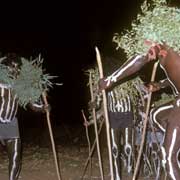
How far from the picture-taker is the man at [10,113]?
908 cm

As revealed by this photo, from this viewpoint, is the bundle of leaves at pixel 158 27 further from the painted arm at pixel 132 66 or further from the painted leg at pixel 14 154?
the painted leg at pixel 14 154

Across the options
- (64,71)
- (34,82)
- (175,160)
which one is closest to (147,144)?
(34,82)

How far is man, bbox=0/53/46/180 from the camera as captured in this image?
9078 millimetres

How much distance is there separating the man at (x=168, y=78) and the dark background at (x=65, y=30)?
20423 millimetres

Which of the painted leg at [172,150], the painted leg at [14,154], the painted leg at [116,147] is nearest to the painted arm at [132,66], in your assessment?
the painted leg at [172,150]

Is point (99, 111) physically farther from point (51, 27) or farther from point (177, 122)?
point (51, 27)

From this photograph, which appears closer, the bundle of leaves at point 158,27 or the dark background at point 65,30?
the bundle of leaves at point 158,27

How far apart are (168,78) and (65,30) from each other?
89.1 feet

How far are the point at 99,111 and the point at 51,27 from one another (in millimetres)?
24766

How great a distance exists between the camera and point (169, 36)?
712 cm

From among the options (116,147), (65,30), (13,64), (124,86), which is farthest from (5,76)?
(65,30)

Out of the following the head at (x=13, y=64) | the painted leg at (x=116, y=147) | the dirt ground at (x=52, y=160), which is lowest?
the dirt ground at (x=52, y=160)

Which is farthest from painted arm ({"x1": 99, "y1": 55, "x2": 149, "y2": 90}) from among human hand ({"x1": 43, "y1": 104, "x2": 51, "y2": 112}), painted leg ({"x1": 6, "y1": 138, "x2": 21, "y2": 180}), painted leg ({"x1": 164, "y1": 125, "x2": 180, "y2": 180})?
painted leg ({"x1": 6, "y1": 138, "x2": 21, "y2": 180})

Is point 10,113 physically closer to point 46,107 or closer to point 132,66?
point 46,107
